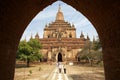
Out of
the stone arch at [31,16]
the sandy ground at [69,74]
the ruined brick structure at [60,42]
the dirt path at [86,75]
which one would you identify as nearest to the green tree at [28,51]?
the sandy ground at [69,74]

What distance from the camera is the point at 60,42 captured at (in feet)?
171

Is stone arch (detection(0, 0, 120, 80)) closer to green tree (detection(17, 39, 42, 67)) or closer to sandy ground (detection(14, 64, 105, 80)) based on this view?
sandy ground (detection(14, 64, 105, 80))

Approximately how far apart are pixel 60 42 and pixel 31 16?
45.6 m

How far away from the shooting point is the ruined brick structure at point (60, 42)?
48906mm

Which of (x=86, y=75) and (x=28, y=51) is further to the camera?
(x=28, y=51)

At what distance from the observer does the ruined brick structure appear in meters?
48.9

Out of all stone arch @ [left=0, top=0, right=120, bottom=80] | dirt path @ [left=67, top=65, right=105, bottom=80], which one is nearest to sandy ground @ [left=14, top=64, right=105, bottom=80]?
dirt path @ [left=67, top=65, right=105, bottom=80]

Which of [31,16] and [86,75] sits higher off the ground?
[31,16]

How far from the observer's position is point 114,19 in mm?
4746

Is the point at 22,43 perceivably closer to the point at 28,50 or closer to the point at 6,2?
the point at 28,50

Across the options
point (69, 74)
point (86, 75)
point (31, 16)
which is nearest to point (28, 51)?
point (69, 74)

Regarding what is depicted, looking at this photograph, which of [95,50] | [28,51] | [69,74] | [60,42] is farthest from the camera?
[60,42]

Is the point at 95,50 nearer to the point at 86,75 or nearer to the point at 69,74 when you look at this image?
the point at 69,74

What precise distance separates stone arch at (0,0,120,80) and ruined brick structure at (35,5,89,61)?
4173 centimetres
